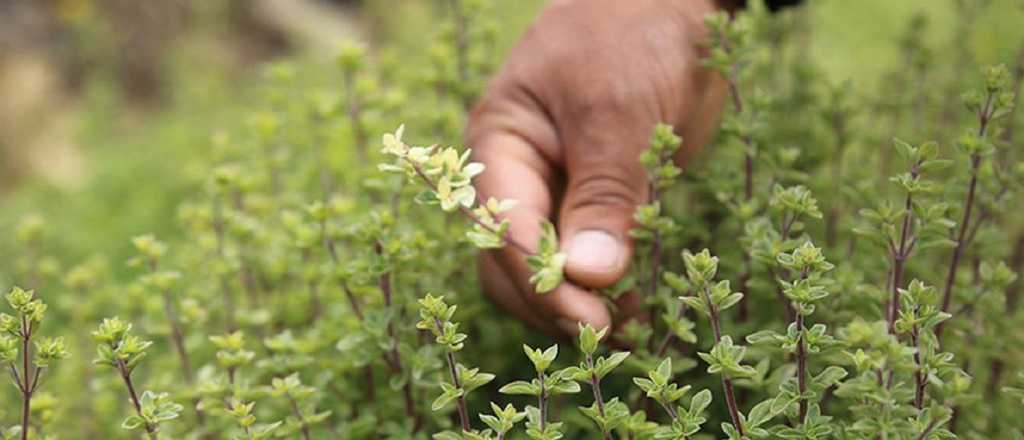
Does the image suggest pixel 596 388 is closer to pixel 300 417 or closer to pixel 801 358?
pixel 801 358

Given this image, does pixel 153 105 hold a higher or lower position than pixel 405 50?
higher

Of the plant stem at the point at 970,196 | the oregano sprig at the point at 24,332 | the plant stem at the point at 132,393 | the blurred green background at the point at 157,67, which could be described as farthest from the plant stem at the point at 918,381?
the blurred green background at the point at 157,67

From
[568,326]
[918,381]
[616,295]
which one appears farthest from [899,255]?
[568,326]

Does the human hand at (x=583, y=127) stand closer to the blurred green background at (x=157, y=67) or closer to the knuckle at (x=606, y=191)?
the knuckle at (x=606, y=191)

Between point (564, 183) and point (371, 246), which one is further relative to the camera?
point (564, 183)

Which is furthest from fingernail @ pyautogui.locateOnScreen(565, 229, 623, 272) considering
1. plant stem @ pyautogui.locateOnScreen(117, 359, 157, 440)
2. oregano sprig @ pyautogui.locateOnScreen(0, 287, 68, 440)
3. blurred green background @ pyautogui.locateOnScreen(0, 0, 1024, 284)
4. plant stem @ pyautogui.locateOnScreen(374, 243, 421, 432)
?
blurred green background @ pyautogui.locateOnScreen(0, 0, 1024, 284)

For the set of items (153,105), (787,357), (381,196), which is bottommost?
(787,357)

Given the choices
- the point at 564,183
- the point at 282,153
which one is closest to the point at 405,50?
the point at 282,153

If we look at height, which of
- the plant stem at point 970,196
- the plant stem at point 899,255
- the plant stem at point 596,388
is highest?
the plant stem at point 970,196

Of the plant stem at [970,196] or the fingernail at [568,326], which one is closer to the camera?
the plant stem at [970,196]

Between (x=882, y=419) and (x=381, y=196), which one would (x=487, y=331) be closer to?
(x=381, y=196)
